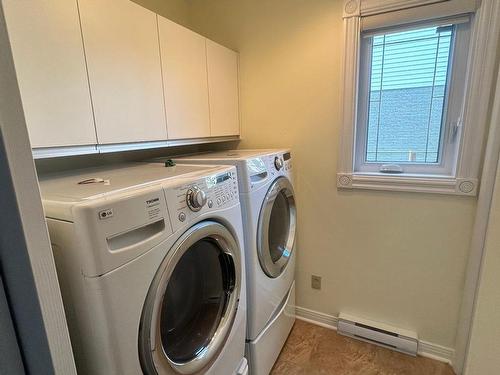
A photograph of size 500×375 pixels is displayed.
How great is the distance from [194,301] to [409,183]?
50.4 inches

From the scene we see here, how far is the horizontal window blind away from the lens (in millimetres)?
1441

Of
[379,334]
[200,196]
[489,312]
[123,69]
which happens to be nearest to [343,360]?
[379,334]

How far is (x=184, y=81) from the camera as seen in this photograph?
1399 mm

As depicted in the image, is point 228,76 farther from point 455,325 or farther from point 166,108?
point 455,325

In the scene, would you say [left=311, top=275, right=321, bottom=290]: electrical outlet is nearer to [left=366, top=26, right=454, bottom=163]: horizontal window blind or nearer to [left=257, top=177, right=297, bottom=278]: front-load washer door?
[left=257, top=177, right=297, bottom=278]: front-load washer door

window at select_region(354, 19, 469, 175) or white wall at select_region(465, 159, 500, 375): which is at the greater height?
window at select_region(354, 19, 469, 175)

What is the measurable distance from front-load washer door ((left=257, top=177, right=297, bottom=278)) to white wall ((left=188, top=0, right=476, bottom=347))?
0.18 meters

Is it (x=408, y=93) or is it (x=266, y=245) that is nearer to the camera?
(x=266, y=245)

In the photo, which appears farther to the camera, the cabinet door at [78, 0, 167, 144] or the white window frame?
the white window frame

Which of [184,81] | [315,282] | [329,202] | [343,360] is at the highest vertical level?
[184,81]

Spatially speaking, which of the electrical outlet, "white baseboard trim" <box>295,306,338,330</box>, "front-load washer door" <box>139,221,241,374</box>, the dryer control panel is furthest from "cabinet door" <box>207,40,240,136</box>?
"white baseboard trim" <box>295,306,338,330</box>

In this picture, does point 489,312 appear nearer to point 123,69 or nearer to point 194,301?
point 194,301

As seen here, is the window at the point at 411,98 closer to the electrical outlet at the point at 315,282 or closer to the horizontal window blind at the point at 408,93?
the horizontal window blind at the point at 408,93

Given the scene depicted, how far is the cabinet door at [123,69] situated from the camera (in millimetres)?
987
